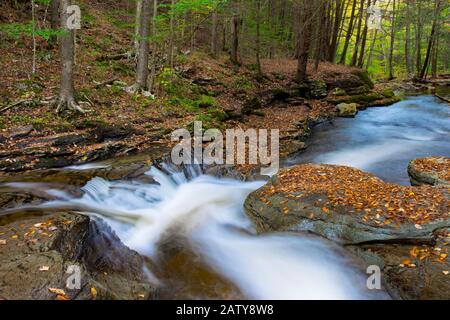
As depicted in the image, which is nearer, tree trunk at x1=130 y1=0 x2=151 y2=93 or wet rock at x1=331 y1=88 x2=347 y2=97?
tree trunk at x1=130 y1=0 x2=151 y2=93

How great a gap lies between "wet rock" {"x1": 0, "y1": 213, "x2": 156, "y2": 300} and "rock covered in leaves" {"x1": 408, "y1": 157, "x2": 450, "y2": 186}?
6.75 m

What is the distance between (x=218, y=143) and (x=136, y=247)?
584 centimetres


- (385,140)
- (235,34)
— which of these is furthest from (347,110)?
(235,34)

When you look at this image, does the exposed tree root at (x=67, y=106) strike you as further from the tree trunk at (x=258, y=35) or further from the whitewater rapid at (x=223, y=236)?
the tree trunk at (x=258, y=35)

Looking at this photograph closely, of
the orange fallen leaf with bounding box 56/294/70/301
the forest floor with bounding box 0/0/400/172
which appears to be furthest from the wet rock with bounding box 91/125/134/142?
the orange fallen leaf with bounding box 56/294/70/301

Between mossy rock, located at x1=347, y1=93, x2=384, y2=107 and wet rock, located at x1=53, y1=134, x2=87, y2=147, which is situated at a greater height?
mossy rock, located at x1=347, y1=93, x2=384, y2=107

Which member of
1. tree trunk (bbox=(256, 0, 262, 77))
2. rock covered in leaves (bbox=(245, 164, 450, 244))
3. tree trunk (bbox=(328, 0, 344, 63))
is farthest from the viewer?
tree trunk (bbox=(328, 0, 344, 63))

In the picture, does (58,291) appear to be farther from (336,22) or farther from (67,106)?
(336,22)

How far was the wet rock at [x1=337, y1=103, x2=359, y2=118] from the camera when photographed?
18.4m

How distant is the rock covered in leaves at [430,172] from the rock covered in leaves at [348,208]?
114cm

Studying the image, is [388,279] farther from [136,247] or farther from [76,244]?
[76,244]

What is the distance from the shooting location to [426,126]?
1720cm

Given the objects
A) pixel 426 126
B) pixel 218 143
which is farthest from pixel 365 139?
pixel 218 143

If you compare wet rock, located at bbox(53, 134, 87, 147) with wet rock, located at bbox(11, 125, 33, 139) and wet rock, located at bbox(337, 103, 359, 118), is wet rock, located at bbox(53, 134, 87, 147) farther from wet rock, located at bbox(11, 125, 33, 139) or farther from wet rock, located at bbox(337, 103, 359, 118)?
wet rock, located at bbox(337, 103, 359, 118)
